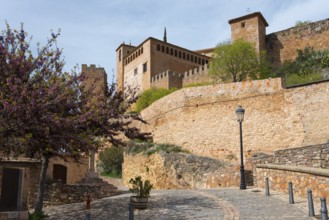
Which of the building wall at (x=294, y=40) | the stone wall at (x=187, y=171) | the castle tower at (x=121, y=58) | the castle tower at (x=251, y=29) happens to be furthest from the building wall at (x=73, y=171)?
the castle tower at (x=121, y=58)

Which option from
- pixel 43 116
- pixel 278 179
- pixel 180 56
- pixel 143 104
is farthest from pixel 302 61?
pixel 43 116

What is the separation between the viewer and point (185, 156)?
21.5 m

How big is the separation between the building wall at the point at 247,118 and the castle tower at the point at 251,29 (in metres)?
13.5

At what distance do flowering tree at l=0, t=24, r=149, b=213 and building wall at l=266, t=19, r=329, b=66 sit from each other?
93.6 feet

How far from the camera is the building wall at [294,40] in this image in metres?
35.5

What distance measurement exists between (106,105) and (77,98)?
117cm

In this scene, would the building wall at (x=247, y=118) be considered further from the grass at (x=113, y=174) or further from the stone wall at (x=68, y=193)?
the stone wall at (x=68, y=193)

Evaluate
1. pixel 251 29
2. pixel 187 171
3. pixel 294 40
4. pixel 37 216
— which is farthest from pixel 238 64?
pixel 37 216

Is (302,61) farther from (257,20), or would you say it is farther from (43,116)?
(43,116)

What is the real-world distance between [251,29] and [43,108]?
30.9 meters

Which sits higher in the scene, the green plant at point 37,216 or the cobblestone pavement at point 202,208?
the cobblestone pavement at point 202,208

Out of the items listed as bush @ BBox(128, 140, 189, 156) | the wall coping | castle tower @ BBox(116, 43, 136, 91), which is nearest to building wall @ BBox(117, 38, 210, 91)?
castle tower @ BBox(116, 43, 136, 91)

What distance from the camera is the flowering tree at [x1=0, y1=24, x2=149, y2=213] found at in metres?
9.45

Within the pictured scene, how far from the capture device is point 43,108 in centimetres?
984
